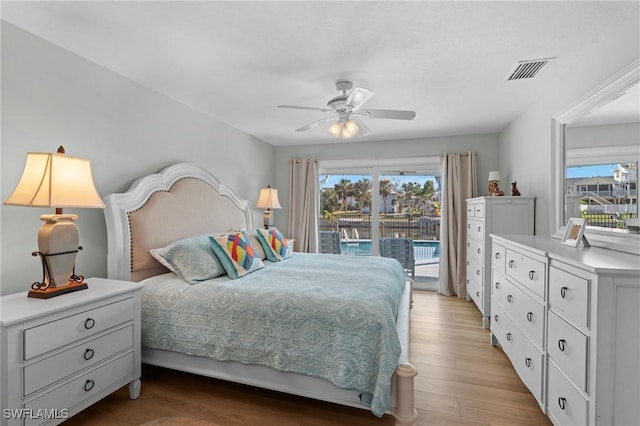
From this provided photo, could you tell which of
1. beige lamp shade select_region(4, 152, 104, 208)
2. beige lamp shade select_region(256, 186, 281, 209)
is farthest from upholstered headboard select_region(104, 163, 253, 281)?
beige lamp shade select_region(256, 186, 281, 209)

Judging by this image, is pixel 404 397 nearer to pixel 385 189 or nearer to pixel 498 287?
pixel 498 287

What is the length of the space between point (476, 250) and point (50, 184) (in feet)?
13.1

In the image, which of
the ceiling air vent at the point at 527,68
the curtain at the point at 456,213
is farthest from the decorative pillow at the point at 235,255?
the curtain at the point at 456,213

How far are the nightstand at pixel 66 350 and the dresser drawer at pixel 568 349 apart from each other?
8.09 ft

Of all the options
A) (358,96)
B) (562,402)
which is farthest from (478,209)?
(562,402)

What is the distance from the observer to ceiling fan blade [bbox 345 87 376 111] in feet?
7.57

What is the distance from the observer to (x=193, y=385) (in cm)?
224

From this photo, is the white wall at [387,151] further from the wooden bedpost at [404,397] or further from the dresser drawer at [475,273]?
the wooden bedpost at [404,397]

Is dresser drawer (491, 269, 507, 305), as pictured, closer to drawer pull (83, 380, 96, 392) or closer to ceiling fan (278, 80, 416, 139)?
ceiling fan (278, 80, 416, 139)

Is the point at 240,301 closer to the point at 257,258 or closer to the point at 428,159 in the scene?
the point at 257,258

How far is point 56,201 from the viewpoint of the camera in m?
1.68

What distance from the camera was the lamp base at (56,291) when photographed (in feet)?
5.64

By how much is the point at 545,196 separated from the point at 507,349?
1.49 metres

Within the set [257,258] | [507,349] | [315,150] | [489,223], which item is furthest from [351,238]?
[507,349]
